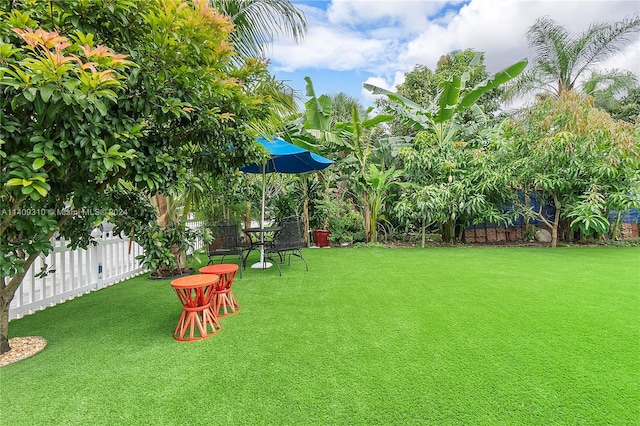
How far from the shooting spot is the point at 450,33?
10180 millimetres

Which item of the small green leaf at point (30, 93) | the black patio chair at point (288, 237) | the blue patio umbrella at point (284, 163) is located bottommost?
the black patio chair at point (288, 237)

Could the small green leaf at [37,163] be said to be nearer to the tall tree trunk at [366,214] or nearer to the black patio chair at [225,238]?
the black patio chair at [225,238]

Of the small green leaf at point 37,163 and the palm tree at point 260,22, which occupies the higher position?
the palm tree at point 260,22

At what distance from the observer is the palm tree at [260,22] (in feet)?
16.5

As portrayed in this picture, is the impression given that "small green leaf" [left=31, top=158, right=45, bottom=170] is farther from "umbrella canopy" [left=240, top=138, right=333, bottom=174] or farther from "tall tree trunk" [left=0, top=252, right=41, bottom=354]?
"umbrella canopy" [left=240, top=138, right=333, bottom=174]

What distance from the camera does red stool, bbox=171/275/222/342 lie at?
2789mm

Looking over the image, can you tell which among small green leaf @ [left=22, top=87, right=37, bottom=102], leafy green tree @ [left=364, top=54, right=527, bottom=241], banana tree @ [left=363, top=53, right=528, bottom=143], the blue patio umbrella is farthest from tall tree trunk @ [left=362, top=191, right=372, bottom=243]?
small green leaf @ [left=22, top=87, right=37, bottom=102]

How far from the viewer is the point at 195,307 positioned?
2.86 meters

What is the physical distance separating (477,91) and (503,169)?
2.24m

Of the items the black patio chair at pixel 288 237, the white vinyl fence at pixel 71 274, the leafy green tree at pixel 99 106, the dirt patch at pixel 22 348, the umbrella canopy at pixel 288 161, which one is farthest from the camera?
the black patio chair at pixel 288 237

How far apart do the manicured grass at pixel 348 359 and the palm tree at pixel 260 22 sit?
13.9 feet

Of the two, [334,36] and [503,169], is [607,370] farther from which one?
[334,36]

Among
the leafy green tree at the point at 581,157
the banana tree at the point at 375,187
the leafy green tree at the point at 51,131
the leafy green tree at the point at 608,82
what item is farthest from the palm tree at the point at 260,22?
the leafy green tree at the point at 608,82

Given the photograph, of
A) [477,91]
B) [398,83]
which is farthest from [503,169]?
[398,83]
